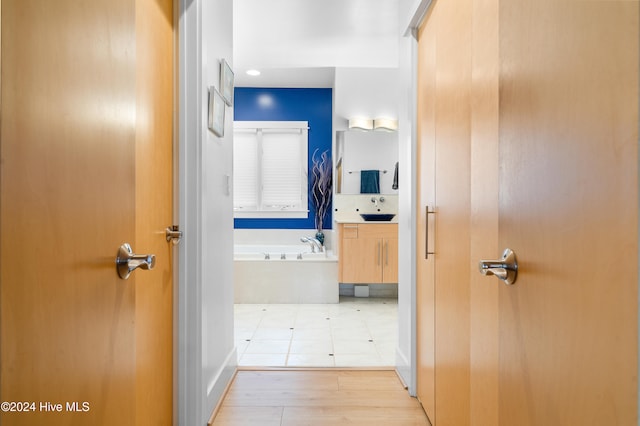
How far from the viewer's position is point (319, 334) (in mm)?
3262

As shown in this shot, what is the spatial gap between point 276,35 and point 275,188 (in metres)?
2.19

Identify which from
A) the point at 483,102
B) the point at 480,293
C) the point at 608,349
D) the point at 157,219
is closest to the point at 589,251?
the point at 608,349

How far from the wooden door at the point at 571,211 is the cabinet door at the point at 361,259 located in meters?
3.36

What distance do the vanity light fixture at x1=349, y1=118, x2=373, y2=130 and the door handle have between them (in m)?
4.12

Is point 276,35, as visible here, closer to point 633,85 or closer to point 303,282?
point 303,282

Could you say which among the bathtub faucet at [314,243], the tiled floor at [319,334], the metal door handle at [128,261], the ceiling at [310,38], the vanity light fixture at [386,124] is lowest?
the tiled floor at [319,334]

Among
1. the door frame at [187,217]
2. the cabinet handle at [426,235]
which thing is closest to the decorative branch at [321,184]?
the cabinet handle at [426,235]

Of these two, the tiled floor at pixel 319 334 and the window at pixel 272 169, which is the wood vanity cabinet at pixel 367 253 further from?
the window at pixel 272 169

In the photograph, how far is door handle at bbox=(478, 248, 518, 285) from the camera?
34.8 inches

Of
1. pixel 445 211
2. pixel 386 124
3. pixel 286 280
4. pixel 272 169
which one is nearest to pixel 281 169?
pixel 272 169

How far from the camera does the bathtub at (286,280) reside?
168 inches

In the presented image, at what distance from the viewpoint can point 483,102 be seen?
1297 mm

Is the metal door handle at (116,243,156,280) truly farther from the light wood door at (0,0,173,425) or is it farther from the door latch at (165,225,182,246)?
the door latch at (165,225,182,246)

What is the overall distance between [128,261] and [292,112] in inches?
185
